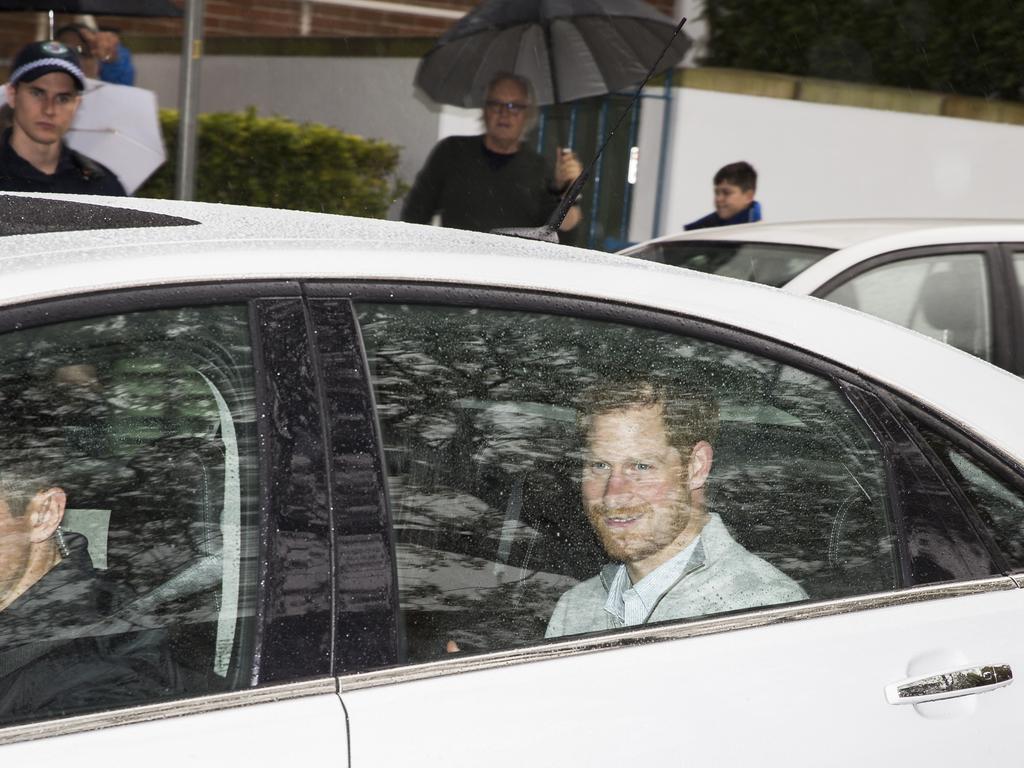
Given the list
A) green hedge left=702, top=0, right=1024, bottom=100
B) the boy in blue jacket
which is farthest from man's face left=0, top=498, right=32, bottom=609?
green hedge left=702, top=0, right=1024, bottom=100

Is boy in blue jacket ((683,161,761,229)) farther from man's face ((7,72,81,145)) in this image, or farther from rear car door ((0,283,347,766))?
rear car door ((0,283,347,766))

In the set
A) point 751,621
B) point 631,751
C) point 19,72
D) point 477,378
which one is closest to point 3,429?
point 477,378

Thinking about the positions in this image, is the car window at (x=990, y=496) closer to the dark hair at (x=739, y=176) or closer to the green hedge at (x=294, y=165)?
the dark hair at (x=739, y=176)

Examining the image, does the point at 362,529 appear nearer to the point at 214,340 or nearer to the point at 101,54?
the point at 214,340

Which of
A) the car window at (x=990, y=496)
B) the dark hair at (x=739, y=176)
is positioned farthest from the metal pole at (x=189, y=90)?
the car window at (x=990, y=496)

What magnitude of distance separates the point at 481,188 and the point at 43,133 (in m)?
2.10

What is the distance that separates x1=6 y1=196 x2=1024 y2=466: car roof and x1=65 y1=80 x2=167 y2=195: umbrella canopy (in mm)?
3592

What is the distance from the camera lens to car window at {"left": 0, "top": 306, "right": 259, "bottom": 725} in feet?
5.90

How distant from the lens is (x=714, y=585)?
86.7 inches

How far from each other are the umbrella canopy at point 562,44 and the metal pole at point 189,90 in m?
1.17

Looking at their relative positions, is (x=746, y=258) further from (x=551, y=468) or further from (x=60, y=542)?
(x=60, y=542)

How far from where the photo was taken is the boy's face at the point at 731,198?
8.02 m

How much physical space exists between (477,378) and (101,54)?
7068 mm

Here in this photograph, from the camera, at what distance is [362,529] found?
6.23ft
